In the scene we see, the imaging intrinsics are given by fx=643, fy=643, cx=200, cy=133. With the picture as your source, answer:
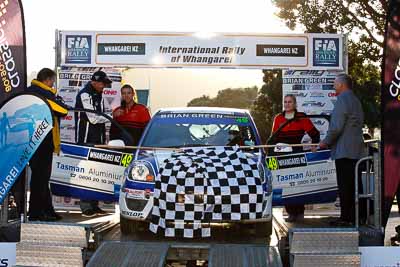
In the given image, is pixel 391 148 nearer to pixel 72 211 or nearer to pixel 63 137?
pixel 72 211

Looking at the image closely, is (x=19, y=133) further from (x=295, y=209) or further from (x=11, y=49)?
(x=295, y=209)

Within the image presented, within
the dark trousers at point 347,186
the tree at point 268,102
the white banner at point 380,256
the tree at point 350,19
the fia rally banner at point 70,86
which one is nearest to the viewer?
the white banner at point 380,256

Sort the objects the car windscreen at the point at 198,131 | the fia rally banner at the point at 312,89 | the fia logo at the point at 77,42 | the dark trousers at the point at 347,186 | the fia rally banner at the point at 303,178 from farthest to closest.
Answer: the fia rally banner at the point at 312,89 < the fia logo at the point at 77,42 < the fia rally banner at the point at 303,178 < the car windscreen at the point at 198,131 < the dark trousers at the point at 347,186

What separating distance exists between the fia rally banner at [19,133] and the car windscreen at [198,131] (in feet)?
4.74

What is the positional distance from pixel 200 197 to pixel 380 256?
182cm

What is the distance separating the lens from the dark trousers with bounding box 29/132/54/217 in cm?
732

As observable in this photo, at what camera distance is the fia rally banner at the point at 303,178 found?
8219mm

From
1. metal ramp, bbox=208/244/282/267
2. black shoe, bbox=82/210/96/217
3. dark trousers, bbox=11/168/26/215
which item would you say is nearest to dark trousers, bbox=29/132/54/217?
dark trousers, bbox=11/168/26/215

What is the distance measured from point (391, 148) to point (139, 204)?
2.64m

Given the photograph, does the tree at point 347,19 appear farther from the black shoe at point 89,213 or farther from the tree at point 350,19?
the black shoe at point 89,213

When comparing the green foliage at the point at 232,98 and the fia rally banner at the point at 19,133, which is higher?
the green foliage at the point at 232,98

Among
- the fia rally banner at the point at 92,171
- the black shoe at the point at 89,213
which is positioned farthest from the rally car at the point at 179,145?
the black shoe at the point at 89,213

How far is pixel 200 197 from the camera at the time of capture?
6289 millimetres

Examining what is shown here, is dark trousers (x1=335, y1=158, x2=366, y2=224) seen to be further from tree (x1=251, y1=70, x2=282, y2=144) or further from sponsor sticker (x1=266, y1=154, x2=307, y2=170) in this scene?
tree (x1=251, y1=70, x2=282, y2=144)
